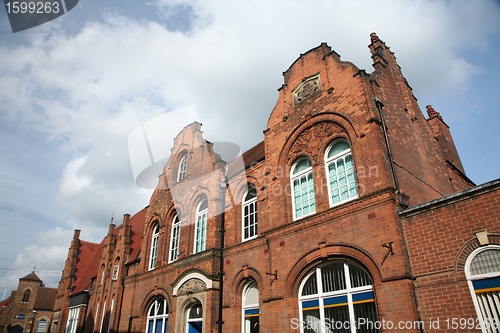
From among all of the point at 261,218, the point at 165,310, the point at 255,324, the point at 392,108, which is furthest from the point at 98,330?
the point at 392,108

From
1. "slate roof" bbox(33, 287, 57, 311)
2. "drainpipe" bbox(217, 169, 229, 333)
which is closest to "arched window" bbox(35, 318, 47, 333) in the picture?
"slate roof" bbox(33, 287, 57, 311)

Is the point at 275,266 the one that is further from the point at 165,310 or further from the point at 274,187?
the point at 165,310

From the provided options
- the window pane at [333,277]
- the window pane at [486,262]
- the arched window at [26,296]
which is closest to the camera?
the window pane at [486,262]

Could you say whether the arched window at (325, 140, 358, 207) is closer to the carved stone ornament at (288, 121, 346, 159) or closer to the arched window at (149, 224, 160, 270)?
the carved stone ornament at (288, 121, 346, 159)

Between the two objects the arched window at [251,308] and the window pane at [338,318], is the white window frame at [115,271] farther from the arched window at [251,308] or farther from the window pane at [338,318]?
the window pane at [338,318]

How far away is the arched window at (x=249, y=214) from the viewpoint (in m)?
13.4

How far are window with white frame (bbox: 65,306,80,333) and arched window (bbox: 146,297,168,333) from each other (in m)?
10.7

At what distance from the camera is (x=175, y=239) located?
1730 centimetres

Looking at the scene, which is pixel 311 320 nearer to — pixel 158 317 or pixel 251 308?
pixel 251 308

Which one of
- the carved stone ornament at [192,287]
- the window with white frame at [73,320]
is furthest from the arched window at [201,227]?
the window with white frame at [73,320]

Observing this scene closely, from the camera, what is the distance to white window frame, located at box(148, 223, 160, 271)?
18312mm

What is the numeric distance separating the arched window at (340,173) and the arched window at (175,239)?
8.59m

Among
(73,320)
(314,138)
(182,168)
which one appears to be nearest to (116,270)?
(73,320)

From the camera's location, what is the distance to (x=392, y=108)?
1155 centimetres
